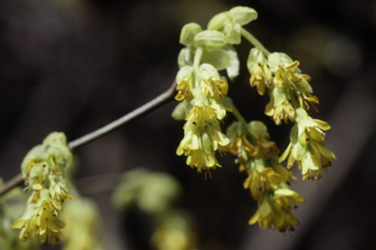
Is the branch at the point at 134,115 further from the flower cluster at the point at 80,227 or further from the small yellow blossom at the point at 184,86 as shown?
the flower cluster at the point at 80,227

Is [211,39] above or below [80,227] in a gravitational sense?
above

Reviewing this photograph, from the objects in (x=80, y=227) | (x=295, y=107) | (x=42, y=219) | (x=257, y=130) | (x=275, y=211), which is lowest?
(x=80, y=227)

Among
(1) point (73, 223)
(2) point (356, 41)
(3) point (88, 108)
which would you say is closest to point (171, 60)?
(3) point (88, 108)

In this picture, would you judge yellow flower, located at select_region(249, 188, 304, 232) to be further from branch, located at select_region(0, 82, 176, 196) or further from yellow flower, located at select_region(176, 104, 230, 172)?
branch, located at select_region(0, 82, 176, 196)

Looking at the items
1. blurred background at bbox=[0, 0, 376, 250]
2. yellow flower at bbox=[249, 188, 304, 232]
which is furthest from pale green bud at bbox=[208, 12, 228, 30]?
blurred background at bbox=[0, 0, 376, 250]

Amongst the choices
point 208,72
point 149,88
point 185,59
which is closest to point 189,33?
point 185,59

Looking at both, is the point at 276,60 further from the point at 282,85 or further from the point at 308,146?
the point at 308,146

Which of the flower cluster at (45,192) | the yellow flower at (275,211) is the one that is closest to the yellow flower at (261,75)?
the yellow flower at (275,211)
